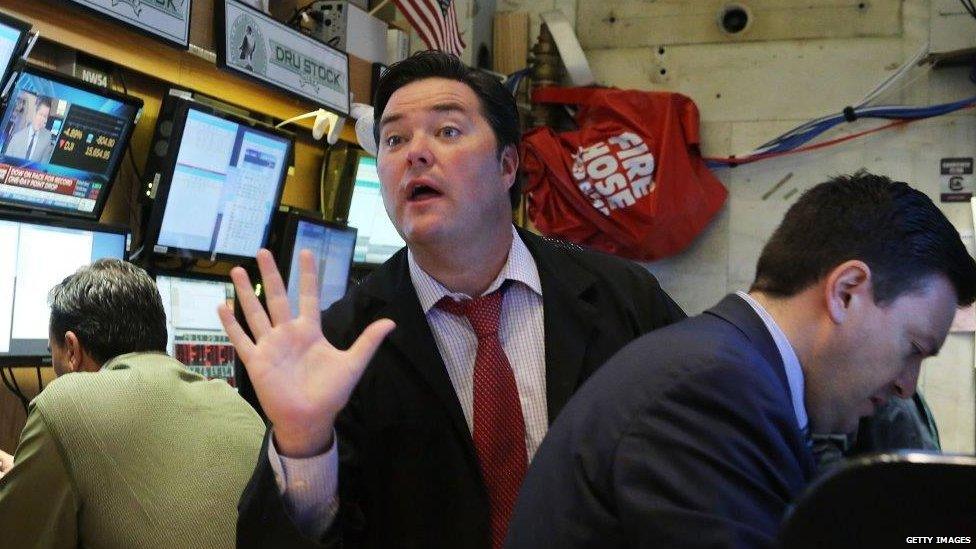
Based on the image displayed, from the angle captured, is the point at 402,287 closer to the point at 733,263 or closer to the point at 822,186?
the point at 822,186

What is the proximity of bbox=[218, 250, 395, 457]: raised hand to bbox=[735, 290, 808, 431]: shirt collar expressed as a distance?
0.48m

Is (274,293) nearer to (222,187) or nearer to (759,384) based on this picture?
(759,384)

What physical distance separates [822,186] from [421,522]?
0.80 metres

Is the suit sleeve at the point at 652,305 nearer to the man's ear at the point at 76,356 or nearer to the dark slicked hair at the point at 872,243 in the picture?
the dark slicked hair at the point at 872,243

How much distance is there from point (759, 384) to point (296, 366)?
1.90 ft

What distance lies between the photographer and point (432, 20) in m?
5.25

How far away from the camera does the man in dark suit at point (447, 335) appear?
1738 mm

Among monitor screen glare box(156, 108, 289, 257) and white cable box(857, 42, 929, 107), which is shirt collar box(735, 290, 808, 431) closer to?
monitor screen glare box(156, 108, 289, 257)

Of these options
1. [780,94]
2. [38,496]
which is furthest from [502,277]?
[780,94]

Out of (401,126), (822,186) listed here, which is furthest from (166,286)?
(822,186)

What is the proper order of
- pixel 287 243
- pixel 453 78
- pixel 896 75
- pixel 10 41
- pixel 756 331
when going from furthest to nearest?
1. pixel 896 75
2. pixel 287 243
3. pixel 10 41
4. pixel 453 78
5. pixel 756 331

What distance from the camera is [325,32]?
5.14 m

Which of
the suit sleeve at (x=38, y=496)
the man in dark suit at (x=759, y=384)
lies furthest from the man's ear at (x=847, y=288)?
the suit sleeve at (x=38, y=496)

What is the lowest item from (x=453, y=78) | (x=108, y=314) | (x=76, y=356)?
(x=76, y=356)
